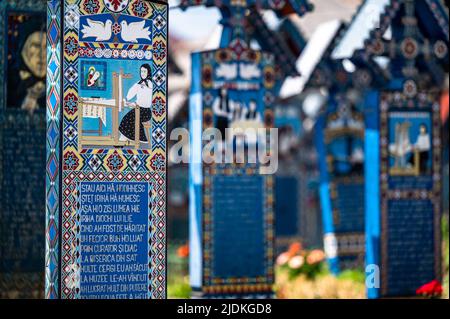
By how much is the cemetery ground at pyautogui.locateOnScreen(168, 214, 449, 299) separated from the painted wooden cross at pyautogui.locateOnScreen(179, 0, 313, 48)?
138 inches

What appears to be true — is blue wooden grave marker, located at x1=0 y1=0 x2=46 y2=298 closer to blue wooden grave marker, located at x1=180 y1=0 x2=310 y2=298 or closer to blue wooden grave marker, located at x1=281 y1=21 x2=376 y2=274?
blue wooden grave marker, located at x1=180 y1=0 x2=310 y2=298

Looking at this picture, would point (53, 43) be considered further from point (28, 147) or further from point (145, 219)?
point (28, 147)

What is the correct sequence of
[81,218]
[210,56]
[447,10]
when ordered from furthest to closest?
[447,10]
[210,56]
[81,218]

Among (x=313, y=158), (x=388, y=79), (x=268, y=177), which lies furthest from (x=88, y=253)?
(x=313, y=158)

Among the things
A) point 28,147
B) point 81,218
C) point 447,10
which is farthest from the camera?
point 447,10

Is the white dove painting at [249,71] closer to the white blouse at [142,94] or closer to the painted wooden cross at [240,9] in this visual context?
the painted wooden cross at [240,9]

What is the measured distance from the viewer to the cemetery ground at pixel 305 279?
17516mm

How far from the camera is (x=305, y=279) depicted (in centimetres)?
1955

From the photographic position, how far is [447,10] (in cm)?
1791

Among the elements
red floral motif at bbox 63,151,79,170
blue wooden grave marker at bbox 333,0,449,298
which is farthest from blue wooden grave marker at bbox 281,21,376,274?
red floral motif at bbox 63,151,79,170

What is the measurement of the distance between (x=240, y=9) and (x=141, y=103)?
5261 mm

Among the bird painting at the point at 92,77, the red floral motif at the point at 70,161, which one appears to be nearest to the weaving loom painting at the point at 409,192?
the bird painting at the point at 92,77

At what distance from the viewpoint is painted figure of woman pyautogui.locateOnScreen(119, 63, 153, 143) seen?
12.1 m
